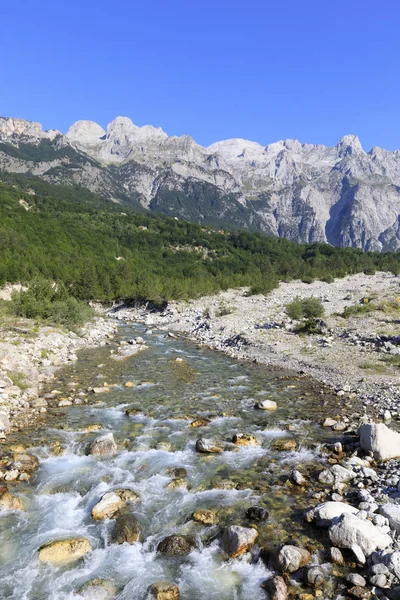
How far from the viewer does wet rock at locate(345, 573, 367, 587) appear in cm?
795

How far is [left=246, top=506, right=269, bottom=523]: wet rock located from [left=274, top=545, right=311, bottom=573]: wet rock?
1581mm

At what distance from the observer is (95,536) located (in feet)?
32.7

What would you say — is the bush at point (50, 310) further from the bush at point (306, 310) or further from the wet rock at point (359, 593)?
the wet rock at point (359, 593)

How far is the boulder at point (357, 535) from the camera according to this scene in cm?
876

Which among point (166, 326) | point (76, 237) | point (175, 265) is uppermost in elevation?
point (76, 237)

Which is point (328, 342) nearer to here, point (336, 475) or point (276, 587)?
point (336, 475)

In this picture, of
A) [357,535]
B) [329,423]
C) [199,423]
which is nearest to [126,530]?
[357,535]

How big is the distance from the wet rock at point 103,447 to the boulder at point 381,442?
961 centimetres

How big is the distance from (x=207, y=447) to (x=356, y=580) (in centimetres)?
735

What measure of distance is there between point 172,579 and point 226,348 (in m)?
26.8

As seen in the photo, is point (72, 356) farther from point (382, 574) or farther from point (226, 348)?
point (382, 574)

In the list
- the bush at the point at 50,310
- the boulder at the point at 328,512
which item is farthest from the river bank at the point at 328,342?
the bush at the point at 50,310

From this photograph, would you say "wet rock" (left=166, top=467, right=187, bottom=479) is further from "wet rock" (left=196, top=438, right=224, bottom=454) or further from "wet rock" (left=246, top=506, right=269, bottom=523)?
"wet rock" (left=246, top=506, right=269, bottom=523)

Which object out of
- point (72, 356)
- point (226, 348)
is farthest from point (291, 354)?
point (72, 356)
